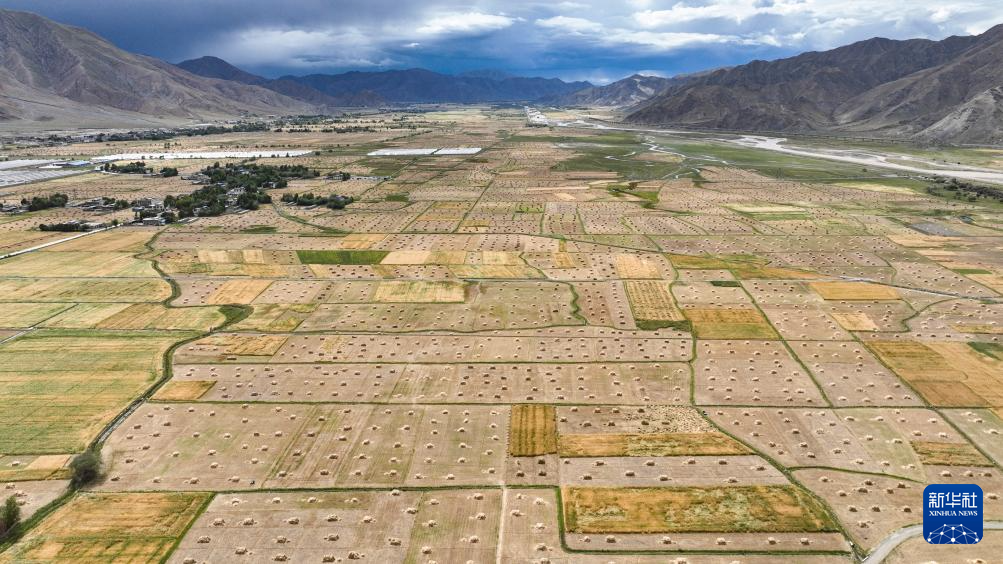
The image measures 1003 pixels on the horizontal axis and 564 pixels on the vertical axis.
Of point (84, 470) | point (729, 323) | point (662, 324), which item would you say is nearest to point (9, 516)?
point (84, 470)

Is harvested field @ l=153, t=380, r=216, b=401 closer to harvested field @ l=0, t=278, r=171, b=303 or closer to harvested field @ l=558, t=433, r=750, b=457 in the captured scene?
harvested field @ l=0, t=278, r=171, b=303

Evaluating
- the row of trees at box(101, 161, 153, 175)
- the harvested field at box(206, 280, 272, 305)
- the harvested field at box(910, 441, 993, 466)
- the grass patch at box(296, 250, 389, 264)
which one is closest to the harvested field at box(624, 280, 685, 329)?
the harvested field at box(910, 441, 993, 466)

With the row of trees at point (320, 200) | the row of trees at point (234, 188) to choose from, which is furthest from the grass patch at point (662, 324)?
the row of trees at point (234, 188)

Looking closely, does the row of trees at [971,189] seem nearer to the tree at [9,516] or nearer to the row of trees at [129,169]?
the tree at [9,516]

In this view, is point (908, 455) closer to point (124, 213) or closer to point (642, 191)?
point (642, 191)

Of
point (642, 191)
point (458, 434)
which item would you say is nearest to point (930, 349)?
point (458, 434)
